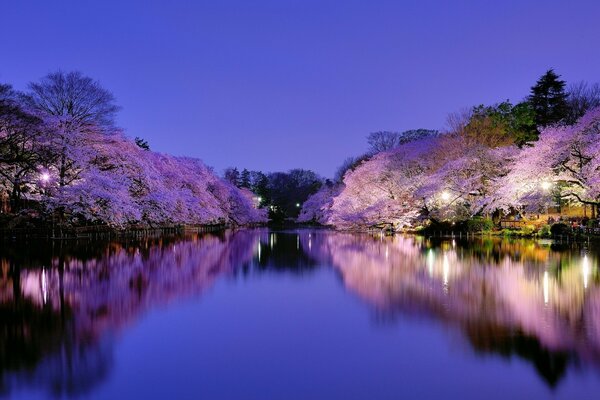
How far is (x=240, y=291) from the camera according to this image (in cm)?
1404

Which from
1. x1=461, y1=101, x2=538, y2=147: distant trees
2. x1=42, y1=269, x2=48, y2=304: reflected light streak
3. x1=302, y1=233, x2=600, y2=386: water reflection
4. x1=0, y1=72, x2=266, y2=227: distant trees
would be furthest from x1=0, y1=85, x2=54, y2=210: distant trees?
x1=461, y1=101, x2=538, y2=147: distant trees

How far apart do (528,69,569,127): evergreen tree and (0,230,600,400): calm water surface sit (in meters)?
35.6

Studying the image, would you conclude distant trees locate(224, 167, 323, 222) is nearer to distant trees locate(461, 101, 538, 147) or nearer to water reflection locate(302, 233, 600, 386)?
distant trees locate(461, 101, 538, 147)

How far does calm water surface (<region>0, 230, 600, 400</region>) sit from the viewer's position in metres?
6.26

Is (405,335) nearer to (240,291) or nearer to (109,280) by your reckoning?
(240,291)

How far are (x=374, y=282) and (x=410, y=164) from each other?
30.8 metres

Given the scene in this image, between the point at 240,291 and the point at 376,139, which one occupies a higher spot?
the point at 376,139

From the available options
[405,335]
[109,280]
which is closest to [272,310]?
[405,335]

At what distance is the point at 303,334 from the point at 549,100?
4754 cm

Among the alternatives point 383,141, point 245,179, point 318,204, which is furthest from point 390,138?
point 245,179

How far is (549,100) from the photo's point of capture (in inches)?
1907

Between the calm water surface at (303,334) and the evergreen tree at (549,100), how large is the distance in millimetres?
35635

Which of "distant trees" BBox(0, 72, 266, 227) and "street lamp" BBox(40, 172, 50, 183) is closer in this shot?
"distant trees" BBox(0, 72, 266, 227)

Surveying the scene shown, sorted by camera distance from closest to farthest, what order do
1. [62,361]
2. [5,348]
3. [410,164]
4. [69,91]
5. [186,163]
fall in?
1. [62,361]
2. [5,348]
3. [69,91]
4. [410,164]
5. [186,163]
